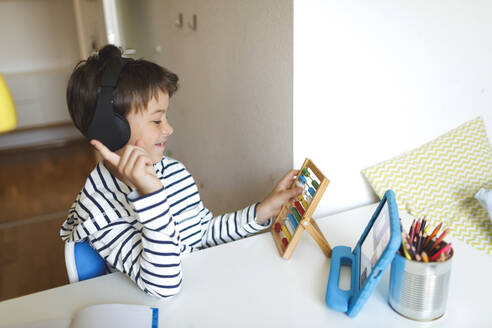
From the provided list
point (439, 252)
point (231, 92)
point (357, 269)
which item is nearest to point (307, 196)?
point (357, 269)

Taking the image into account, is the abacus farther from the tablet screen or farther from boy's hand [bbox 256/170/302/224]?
the tablet screen

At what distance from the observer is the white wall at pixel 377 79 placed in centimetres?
108

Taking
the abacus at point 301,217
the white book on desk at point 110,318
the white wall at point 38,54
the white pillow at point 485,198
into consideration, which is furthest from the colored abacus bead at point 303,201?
the white wall at point 38,54

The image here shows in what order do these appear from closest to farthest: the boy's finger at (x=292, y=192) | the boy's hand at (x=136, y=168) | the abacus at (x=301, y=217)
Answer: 1. the boy's hand at (x=136, y=168)
2. the abacus at (x=301, y=217)
3. the boy's finger at (x=292, y=192)

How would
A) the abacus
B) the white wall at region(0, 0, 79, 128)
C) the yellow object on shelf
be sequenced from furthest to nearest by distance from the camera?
the white wall at region(0, 0, 79, 128) → the yellow object on shelf → the abacus

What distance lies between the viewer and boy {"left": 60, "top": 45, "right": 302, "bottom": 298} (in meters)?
0.82

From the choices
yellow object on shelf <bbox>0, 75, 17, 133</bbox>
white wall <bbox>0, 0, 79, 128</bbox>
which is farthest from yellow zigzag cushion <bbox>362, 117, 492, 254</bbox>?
white wall <bbox>0, 0, 79, 128</bbox>

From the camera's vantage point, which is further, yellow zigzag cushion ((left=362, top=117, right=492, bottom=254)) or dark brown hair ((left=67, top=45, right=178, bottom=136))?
yellow zigzag cushion ((left=362, top=117, right=492, bottom=254))

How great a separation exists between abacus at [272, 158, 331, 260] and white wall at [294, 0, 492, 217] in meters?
0.15

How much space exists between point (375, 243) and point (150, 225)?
0.42 m

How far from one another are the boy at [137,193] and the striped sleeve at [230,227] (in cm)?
4

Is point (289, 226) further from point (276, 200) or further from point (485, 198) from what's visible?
point (485, 198)

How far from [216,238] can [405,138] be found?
64 cm

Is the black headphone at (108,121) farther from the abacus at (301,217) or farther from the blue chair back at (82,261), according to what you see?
the abacus at (301,217)
